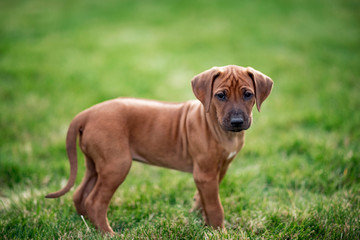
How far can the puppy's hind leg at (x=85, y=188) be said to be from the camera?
414 cm

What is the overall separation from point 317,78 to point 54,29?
9.45 metres

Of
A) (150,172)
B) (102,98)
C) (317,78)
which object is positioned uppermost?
(317,78)

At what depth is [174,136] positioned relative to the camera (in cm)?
408

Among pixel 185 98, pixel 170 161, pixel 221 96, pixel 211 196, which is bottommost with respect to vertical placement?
pixel 185 98

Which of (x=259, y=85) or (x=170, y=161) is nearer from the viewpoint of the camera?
(x=259, y=85)

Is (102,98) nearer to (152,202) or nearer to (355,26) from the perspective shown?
(152,202)

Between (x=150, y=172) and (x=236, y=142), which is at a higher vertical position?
(x=236, y=142)

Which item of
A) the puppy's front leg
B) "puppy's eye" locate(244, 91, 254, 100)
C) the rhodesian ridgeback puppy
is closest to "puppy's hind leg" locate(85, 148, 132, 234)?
the rhodesian ridgeback puppy

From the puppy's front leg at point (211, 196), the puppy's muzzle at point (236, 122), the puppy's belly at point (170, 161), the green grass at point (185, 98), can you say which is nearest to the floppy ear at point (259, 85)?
the puppy's muzzle at point (236, 122)

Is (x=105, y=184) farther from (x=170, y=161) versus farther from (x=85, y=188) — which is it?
(x=170, y=161)

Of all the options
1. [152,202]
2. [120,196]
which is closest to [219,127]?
[152,202]

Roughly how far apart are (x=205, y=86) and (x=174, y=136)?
0.76 m

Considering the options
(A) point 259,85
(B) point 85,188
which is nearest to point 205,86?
(A) point 259,85

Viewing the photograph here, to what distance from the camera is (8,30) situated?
40.3ft
